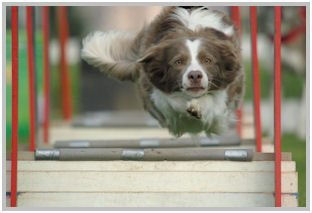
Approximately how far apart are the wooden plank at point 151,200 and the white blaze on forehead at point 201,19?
129 cm

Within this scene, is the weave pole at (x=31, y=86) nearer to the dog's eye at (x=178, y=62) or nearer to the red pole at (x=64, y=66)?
the dog's eye at (x=178, y=62)

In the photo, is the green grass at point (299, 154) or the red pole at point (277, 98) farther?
the green grass at point (299, 154)

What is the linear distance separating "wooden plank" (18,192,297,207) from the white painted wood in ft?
0.55

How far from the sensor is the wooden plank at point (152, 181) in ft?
18.6

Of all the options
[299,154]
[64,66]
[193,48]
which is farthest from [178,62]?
[64,66]

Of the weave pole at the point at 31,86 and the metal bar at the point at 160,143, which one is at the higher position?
the weave pole at the point at 31,86

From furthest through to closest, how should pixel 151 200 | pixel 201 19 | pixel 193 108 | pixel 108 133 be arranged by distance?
1. pixel 108 133
2. pixel 201 19
3. pixel 193 108
4. pixel 151 200

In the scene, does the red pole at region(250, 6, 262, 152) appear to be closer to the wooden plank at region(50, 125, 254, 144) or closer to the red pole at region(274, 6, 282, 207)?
the red pole at region(274, 6, 282, 207)

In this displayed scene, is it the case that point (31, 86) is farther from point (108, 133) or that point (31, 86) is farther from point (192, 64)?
point (108, 133)

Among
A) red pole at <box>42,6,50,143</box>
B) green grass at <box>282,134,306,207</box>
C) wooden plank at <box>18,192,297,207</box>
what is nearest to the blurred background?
green grass at <box>282,134,306,207</box>

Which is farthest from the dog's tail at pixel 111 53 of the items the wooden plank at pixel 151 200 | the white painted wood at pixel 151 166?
the wooden plank at pixel 151 200

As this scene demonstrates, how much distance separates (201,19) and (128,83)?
1.96 m

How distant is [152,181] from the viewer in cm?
569

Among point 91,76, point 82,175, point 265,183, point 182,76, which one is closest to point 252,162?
point 265,183
